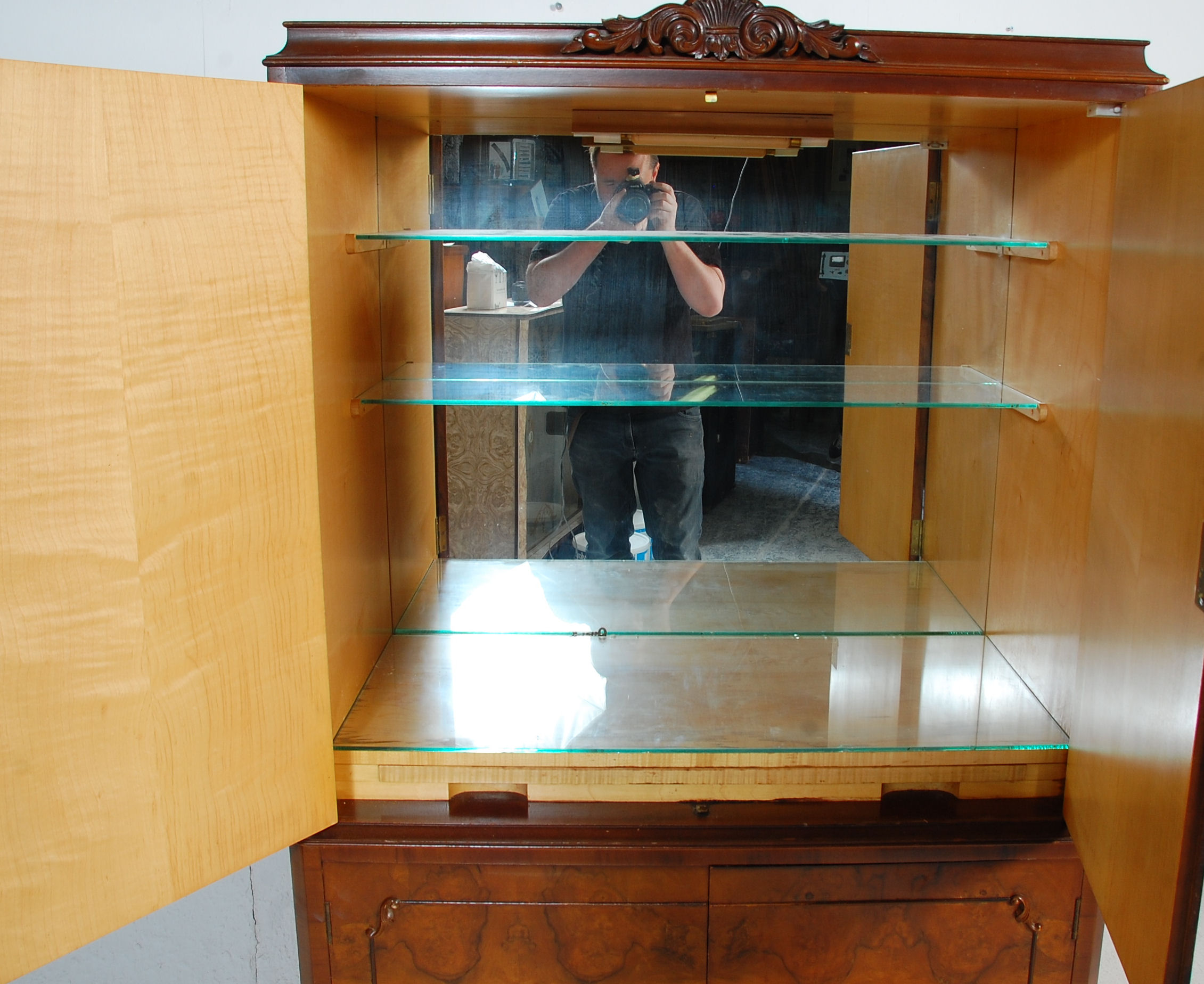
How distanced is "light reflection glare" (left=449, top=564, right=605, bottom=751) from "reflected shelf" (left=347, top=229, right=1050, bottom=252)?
0.56 meters

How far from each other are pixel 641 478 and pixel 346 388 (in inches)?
20.7

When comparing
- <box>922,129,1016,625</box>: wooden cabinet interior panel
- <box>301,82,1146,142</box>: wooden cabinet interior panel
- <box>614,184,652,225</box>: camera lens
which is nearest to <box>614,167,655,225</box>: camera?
<box>614,184,652,225</box>: camera lens

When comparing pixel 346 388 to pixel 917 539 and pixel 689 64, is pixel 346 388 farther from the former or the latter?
pixel 917 539

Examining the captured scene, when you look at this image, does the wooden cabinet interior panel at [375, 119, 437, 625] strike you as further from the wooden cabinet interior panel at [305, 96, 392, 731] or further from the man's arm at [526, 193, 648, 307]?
the man's arm at [526, 193, 648, 307]

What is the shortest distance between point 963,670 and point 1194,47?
3.70 ft

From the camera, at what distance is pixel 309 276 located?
1165 mm

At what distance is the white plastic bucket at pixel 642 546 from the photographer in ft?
5.71

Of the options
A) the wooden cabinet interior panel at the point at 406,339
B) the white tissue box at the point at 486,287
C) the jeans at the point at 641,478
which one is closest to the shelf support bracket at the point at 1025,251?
the jeans at the point at 641,478

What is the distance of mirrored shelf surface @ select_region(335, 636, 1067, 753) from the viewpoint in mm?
1396

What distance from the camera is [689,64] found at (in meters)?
1.18

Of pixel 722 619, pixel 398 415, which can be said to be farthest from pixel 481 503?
pixel 722 619

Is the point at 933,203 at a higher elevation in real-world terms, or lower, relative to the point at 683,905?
higher

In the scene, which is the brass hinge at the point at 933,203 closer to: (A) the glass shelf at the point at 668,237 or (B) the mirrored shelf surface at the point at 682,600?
(A) the glass shelf at the point at 668,237

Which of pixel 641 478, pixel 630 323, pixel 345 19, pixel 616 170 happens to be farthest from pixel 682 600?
pixel 345 19
